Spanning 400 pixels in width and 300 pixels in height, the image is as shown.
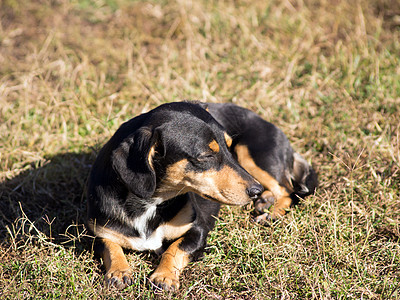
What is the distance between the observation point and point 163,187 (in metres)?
3.79

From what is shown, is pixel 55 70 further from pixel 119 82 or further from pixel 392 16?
pixel 392 16

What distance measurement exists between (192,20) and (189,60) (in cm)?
109

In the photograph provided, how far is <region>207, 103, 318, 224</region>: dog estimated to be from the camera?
476 cm

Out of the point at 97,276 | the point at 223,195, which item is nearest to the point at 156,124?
the point at 223,195

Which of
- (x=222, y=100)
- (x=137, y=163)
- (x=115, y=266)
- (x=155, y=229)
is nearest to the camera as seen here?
(x=137, y=163)

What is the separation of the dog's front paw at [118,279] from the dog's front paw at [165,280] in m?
0.18

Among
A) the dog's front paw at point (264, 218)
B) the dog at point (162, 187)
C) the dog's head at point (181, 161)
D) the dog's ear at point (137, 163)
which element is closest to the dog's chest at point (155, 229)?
the dog at point (162, 187)

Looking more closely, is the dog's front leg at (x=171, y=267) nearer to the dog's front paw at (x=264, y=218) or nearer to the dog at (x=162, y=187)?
the dog at (x=162, y=187)

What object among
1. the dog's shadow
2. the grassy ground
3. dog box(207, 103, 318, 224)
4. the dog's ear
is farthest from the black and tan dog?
dog box(207, 103, 318, 224)

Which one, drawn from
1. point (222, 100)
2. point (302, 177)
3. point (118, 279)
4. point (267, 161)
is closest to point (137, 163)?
point (118, 279)

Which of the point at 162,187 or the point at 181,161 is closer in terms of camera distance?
the point at 181,161

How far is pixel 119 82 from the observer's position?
688cm

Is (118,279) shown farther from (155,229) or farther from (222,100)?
(222,100)

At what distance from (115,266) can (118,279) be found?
14 centimetres
